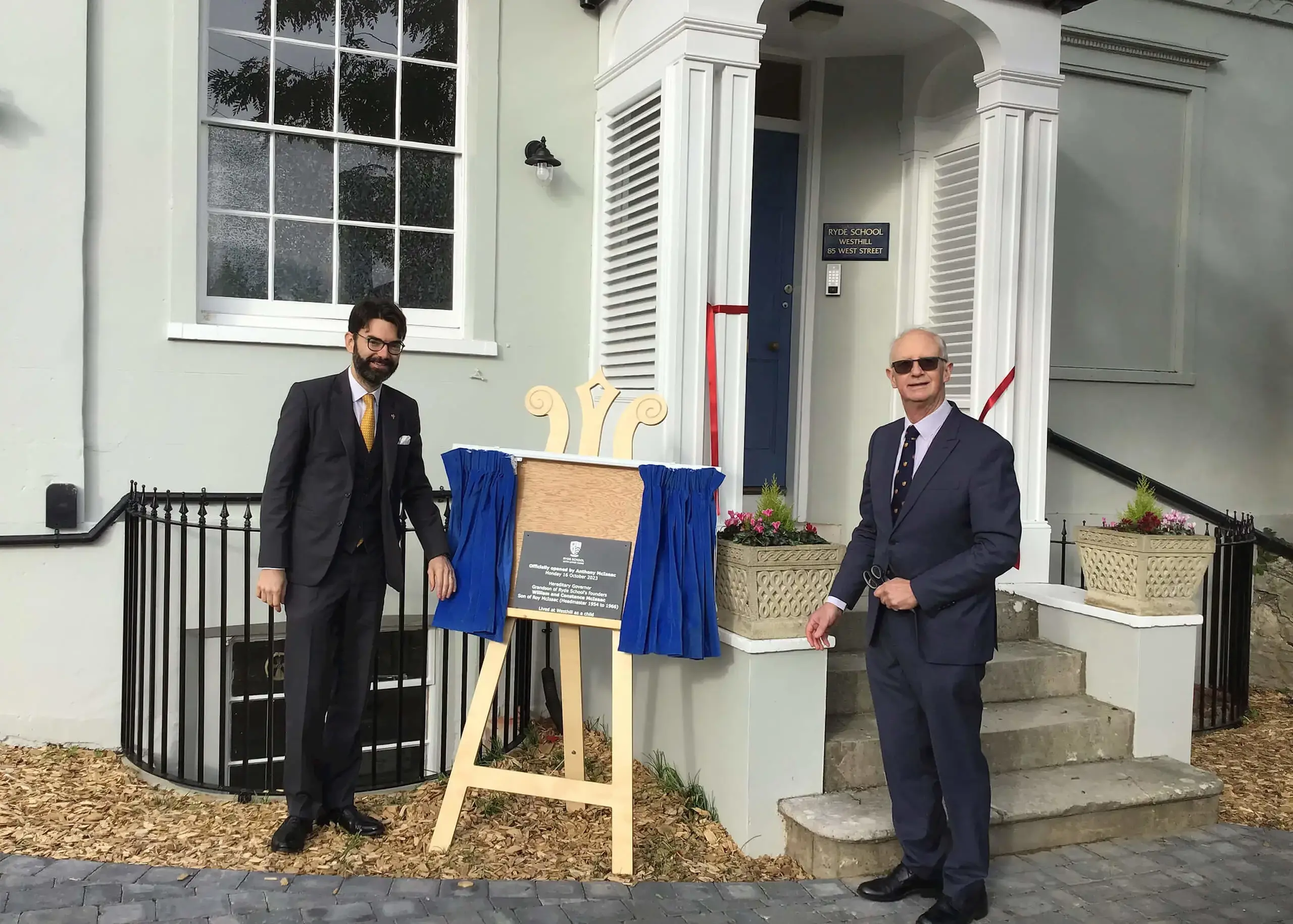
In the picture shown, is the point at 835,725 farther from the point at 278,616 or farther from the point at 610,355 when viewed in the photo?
the point at 278,616

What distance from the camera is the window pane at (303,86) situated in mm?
5883

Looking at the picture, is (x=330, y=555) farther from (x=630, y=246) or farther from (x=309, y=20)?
(x=309, y=20)

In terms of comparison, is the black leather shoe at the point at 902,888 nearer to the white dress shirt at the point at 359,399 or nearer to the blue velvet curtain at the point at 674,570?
the blue velvet curtain at the point at 674,570

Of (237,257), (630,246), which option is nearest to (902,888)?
Answer: (630,246)

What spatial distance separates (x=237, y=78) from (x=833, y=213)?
372 centimetres

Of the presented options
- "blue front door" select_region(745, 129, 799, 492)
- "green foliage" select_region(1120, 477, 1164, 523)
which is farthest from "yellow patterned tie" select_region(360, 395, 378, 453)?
"green foliage" select_region(1120, 477, 1164, 523)

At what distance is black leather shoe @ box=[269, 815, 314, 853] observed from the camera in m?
4.04

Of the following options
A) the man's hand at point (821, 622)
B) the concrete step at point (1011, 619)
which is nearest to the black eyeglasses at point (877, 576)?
the man's hand at point (821, 622)

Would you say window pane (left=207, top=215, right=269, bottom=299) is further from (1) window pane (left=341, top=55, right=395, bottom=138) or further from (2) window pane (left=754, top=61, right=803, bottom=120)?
(2) window pane (left=754, top=61, right=803, bottom=120)

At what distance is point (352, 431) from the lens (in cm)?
400

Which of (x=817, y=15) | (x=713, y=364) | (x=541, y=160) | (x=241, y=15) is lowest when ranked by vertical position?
(x=713, y=364)

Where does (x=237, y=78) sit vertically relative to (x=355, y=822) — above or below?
above

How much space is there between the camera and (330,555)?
393 centimetres

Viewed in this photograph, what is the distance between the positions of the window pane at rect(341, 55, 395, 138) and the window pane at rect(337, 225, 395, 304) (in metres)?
0.56
